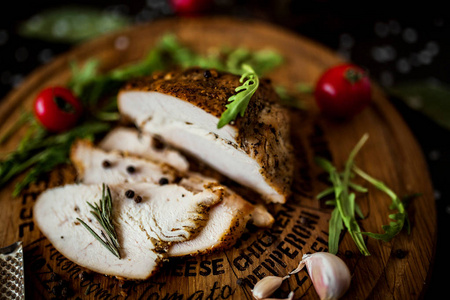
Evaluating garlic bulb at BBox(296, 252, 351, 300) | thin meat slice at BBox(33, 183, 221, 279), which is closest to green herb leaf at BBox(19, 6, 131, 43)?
thin meat slice at BBox(33, 183, 221, 279)

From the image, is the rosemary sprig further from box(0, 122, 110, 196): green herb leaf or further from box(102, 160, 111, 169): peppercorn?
box(0, 122, 110, 196): green herb leaf

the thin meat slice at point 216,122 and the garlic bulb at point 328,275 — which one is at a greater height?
the thin meat slice at point 216,122

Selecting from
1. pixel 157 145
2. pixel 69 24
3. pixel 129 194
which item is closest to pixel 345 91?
pixel 157 145

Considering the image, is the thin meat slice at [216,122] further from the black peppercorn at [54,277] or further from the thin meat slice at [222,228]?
the black peppercorn at [54,277]

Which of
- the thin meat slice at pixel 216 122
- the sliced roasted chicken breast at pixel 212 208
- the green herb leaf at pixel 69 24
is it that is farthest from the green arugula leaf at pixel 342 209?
the green herb leaf at pixel 69 24

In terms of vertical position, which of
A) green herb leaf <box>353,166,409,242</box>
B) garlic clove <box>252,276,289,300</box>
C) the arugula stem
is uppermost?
the arugula stem

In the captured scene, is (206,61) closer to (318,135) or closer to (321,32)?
(318,135)

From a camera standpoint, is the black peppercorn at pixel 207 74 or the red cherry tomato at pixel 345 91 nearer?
the black peppercorn at pixel 207 74
